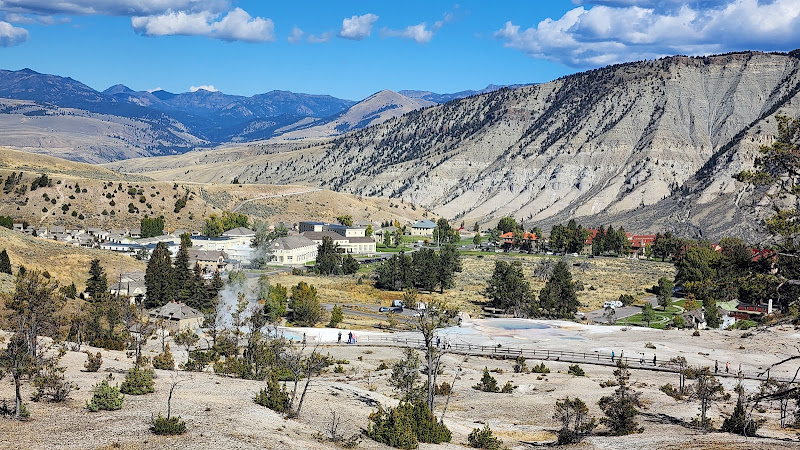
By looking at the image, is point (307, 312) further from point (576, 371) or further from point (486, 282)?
point (486, 282)

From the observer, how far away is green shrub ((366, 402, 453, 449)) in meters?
30.1

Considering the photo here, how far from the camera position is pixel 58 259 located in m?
82.6

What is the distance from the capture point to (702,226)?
530 feet

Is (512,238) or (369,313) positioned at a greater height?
(512,238)

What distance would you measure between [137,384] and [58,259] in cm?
5478

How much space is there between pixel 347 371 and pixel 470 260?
78816mm

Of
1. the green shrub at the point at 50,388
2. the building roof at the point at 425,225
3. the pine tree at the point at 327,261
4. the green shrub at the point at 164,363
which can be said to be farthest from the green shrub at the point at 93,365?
the building roof at the point at 425,225

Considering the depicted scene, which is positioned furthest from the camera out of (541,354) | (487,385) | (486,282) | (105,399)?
(486,282)

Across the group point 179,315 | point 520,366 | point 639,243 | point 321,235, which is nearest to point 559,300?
point 520,366

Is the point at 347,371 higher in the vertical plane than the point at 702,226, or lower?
lower

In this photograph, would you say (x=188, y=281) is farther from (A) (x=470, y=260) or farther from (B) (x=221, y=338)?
(A) (x=470, y=260)

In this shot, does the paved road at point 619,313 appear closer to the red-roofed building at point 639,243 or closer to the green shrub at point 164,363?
the red-roofed building at point 639,243

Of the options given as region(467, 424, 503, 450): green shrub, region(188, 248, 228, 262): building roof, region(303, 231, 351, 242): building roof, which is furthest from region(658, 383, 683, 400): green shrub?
region(303, 231, 351, 242): building roof

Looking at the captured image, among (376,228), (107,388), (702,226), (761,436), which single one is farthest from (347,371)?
(702,226)
